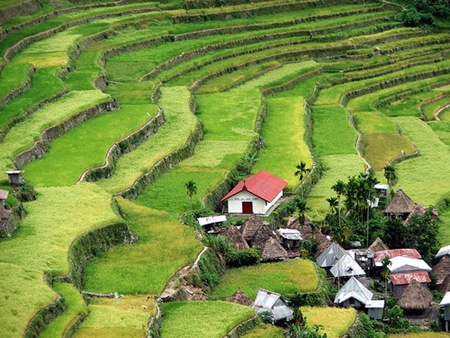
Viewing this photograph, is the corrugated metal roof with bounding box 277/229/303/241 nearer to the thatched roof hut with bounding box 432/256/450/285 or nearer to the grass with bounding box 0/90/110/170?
the thatched roof hut with bounding box 432/256/450/285

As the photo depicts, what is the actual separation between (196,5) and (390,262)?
1621 inches

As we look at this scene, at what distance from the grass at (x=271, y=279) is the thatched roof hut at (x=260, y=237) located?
1.61 meters

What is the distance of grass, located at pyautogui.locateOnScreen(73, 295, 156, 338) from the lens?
97.5ft

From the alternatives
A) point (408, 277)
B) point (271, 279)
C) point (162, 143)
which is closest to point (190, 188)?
point (271, 279)

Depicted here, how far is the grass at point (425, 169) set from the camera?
1844 inches

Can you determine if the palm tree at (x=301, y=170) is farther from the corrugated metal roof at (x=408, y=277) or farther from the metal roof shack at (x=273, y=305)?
the metal roof shack at (x=273, y=305)

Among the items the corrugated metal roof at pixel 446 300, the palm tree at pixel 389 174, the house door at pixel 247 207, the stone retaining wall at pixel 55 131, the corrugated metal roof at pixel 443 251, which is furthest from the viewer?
the palm tree at pixel 389 174

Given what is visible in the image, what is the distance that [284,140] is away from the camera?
172 feet

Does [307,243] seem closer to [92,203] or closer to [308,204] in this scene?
[308,204]

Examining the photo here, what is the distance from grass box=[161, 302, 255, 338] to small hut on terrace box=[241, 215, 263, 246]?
25.1 feet

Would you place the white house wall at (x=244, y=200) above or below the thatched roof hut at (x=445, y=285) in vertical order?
above

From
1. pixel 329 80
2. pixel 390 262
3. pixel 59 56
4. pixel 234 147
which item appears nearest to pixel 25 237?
pixel 390 262

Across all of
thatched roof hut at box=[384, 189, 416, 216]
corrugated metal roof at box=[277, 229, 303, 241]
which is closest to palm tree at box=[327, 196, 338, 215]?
corrugated metal roof at box=[277, 229, 303, 241]

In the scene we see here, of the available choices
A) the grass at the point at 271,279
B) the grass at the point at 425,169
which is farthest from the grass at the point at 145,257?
the grass at the point at 425,169
